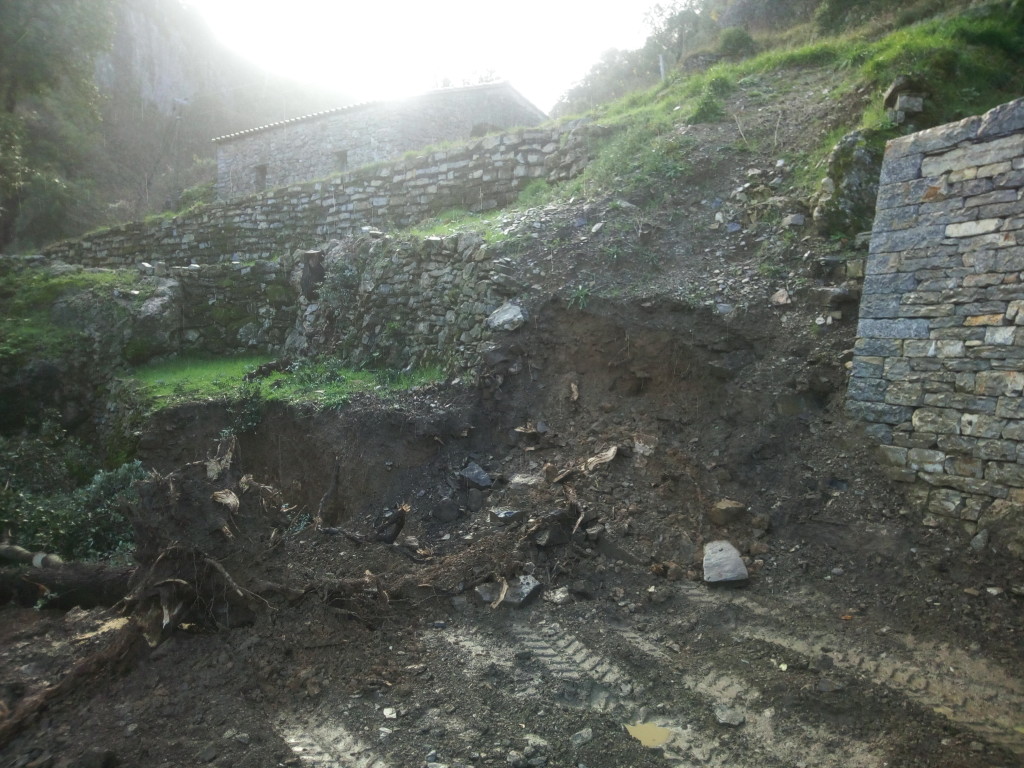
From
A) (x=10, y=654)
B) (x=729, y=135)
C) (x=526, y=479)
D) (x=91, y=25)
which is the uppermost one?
(x=91, y=25)

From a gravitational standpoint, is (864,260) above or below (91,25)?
below

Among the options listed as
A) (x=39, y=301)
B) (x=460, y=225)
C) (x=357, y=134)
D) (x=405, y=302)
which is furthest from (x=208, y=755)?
(x=357, y=134)

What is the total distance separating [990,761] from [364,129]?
55.0ft

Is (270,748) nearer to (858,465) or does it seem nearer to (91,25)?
(858,465)

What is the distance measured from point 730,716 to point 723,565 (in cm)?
136

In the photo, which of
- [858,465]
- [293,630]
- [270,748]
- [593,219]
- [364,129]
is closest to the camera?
[270,748]

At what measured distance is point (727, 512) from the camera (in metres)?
5.39

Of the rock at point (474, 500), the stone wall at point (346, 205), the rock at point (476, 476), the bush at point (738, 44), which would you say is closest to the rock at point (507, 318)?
the rock at point (476, 476)

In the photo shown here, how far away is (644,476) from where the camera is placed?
5867 mm

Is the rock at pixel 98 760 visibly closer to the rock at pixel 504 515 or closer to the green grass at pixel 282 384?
the rock at pixel 504 515

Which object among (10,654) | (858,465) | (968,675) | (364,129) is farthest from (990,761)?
(364,129)

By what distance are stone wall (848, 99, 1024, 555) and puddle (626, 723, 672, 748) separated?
8.87ft

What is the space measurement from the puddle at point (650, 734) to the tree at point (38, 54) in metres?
15.6

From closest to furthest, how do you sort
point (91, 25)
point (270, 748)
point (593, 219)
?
point (270, 748)
point (593, 219)
point (91, 25)
